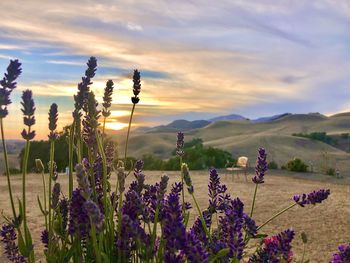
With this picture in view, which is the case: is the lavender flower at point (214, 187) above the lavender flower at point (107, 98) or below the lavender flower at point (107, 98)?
below

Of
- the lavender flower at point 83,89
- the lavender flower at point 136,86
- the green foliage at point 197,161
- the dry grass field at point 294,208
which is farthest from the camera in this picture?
the green foliage at point 197,161

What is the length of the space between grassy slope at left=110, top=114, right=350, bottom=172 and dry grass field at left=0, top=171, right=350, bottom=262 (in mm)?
7754

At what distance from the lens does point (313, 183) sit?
15.3 metres

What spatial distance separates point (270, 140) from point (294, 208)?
2564 centimetres

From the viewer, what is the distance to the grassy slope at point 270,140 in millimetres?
29375

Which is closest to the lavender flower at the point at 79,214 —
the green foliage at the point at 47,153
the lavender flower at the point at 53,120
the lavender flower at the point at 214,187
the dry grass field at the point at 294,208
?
the lavender flower at the point at 53,120

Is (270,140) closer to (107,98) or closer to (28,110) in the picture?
(107,98)

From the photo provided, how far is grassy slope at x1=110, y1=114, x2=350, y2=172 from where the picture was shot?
29375 millimetres

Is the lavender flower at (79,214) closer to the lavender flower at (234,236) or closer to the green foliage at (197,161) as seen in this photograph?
the lavender flower at (234,236)

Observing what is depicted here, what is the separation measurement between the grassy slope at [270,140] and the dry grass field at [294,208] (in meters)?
7.75

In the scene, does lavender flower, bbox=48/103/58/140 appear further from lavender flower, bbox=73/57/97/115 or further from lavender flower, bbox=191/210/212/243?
lavender flower, bbox=191/210/212/243

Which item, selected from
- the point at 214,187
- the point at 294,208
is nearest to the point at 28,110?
the point at 214,187

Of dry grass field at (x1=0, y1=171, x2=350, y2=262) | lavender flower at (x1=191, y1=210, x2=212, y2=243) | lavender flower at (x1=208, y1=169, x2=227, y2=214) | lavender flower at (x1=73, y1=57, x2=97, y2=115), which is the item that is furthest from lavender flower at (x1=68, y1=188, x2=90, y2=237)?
dry grass field at (x1=0, y1=171, x2=350, y2=262)

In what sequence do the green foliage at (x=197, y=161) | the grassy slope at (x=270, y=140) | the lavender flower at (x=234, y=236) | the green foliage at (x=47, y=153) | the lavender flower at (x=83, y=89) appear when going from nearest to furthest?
1. the lavender flower at (x=234, y=236)
2. the lavender flower at (x=83, y=89)
3. the green foliage at (x=197, y=161)
4. the green foliage at (x=47, y=153)
5. the grassy slope at (x=270, y=140)
